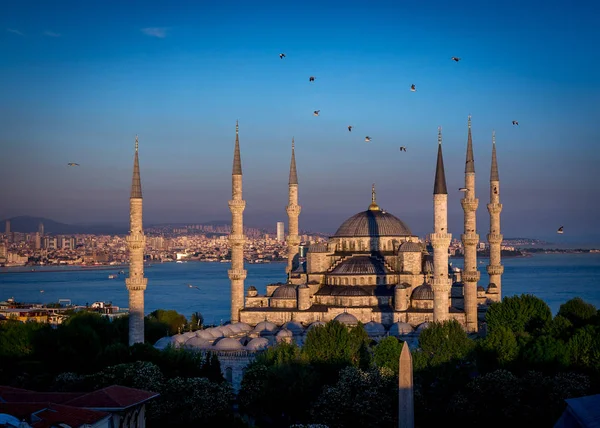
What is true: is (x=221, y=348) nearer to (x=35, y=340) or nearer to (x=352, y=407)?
(x=35, y=340)

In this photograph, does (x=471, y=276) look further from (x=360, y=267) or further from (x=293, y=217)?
(x=293, y=217)

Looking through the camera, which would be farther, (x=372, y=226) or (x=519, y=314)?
(x=372, y=226)

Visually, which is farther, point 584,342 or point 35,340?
point 35,340

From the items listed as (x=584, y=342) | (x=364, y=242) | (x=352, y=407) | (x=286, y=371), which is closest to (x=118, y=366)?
(x=286, y=371)

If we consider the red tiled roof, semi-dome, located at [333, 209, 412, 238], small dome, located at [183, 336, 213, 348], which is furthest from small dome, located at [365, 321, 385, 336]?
the red tiled roof

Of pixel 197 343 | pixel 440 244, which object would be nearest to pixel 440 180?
pixel 440 244

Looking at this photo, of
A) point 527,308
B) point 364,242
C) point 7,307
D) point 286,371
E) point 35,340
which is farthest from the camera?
point 7,307

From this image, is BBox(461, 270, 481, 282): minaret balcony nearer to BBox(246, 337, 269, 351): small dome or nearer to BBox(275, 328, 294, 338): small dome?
BBox(275, 328, 294, 338): small dome
